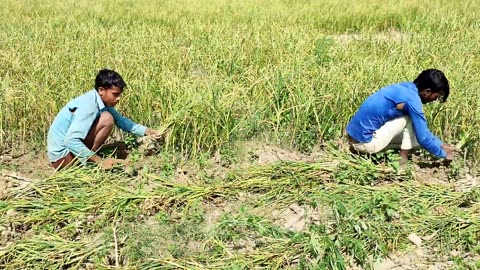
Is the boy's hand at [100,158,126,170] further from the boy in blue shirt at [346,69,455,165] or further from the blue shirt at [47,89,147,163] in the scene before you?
the boy in blue shirt at [346,69,455,165]

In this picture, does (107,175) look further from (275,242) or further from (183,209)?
(275,242)

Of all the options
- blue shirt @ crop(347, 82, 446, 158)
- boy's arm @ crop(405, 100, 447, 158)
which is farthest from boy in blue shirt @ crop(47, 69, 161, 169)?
boy's arm @ crop(405, 100, 447, 158)

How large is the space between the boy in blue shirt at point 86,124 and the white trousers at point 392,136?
1.71 m

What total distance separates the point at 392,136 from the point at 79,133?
208cm

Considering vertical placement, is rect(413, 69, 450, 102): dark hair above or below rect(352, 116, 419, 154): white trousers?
above

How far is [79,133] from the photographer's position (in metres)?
3.19

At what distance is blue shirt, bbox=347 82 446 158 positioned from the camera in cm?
323

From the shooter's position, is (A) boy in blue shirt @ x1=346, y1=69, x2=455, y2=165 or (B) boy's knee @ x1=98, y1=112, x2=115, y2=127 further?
(B) boy's knee @ x1=98, y1=112, x2=115, y2=127

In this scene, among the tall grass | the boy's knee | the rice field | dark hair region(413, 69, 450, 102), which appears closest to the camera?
the rice field

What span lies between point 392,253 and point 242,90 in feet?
6.17

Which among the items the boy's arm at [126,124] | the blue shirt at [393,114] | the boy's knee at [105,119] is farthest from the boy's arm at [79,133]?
the blue shirt at [393,114]

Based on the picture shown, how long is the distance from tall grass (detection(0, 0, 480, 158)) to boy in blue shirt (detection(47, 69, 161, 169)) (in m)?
0.50

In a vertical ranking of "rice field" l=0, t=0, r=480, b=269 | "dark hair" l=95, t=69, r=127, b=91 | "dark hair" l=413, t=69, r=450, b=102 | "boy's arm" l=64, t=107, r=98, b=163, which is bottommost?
"rice field" l=0, t=0, r=480, b=269

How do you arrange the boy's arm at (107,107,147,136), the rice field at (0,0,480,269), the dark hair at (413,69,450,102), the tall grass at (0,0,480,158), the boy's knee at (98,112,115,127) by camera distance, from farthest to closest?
the tall grass at (0,0,480,158) < the boy's arm at (107,107,147,136) < the boy's knee at (98,112,115,127) < the dark hair at (413,69,450,102) < the rice field at (0,0,480,269)
